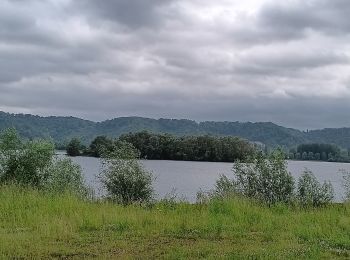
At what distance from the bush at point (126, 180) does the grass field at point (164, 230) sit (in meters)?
2.88

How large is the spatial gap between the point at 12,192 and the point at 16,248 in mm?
6532

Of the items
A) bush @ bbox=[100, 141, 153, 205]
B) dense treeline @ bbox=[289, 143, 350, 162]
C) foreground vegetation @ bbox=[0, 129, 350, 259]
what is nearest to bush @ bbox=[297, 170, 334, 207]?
foreground vegetation @ bbox=[0, 129, 350, 259]

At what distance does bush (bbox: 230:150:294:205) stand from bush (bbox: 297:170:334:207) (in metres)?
0.44

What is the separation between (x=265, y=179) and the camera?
1931 cm

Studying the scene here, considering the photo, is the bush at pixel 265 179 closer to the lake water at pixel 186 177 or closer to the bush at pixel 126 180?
the lake water at pixel 186 177

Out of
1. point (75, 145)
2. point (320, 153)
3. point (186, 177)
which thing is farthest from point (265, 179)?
point (320, 153)

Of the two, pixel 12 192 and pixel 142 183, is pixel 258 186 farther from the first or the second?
pixel 12 192

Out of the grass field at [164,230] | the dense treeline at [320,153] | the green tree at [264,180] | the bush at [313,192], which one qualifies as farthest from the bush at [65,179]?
the dense treeline at [320,153]

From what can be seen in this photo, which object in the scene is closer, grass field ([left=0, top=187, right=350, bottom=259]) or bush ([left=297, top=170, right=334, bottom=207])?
grass field ([left=0, top=187, right=350, bottom=259])

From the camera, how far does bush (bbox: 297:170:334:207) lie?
1856 centimetres

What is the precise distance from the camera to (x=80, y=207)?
14.3 meters

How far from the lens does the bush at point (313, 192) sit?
60.9ft

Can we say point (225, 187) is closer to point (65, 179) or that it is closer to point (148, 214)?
point (148, 214)

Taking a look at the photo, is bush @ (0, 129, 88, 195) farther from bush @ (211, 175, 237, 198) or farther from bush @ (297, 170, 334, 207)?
bush @ (297, 170, 334, 207)
